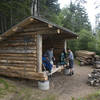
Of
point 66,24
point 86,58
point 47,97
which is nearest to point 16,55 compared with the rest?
point 47,97

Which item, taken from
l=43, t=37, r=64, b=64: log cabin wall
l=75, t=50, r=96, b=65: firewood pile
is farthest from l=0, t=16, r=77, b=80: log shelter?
l=75, t=50, r=96, b=65: firewood pile

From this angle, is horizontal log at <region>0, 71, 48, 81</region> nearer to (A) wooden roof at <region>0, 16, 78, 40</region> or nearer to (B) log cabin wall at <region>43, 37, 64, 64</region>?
(A) wooden roof at <region>0, 16, 78, 40</region>

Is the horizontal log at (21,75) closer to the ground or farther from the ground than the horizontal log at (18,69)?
closer to the ground

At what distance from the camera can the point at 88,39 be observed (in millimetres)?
17094

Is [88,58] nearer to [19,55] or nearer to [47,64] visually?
[47,64]

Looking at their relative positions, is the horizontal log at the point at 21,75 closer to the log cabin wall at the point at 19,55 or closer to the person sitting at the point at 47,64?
the log cabin wall at the point at 19,55

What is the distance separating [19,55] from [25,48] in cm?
59

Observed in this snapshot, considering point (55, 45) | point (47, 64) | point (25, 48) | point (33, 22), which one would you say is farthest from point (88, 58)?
point (33, 22)

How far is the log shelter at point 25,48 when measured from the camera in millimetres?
6102

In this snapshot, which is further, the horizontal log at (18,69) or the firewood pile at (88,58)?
the firewood pile at (88,58)

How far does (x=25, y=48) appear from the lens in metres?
6.57

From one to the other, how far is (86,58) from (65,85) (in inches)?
322

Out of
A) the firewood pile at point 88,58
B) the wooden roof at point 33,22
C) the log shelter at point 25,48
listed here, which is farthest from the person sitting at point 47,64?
the firewood pile at point 88,58

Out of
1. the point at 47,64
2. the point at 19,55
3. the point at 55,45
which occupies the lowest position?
the point at 47,64
